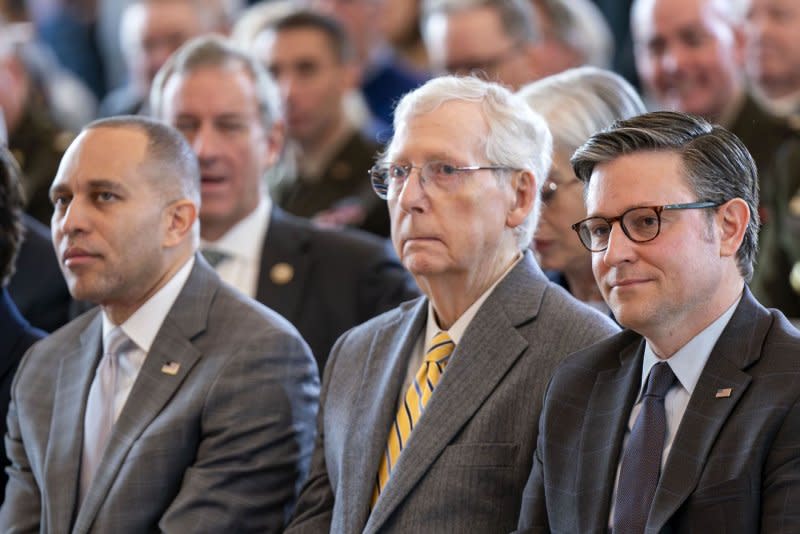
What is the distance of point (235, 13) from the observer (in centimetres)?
681

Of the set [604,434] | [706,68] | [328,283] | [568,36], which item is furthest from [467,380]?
[568,36]

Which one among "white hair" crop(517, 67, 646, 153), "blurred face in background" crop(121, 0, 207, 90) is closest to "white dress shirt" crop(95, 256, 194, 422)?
"white hair" crop(517, 67, 646, 153)

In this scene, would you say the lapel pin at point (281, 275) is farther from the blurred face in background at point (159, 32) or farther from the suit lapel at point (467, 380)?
the blurred face in background at point (159, 32)

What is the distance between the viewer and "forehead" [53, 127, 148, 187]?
3309 mm

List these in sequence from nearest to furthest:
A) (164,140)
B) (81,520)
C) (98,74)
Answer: (81,520) < (164,140) < (98,74)

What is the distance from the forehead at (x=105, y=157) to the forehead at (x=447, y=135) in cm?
64

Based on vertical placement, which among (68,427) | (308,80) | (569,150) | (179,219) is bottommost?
(68,427)

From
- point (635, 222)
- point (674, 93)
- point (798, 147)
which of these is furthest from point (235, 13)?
point (635, 222)

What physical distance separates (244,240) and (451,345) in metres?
1.24

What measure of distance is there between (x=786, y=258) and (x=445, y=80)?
1.29m

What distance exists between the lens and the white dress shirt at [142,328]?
3301 millimetres

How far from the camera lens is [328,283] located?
402cm

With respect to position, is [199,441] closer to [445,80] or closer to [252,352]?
[252,352]

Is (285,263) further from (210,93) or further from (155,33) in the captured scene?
(155,33)
